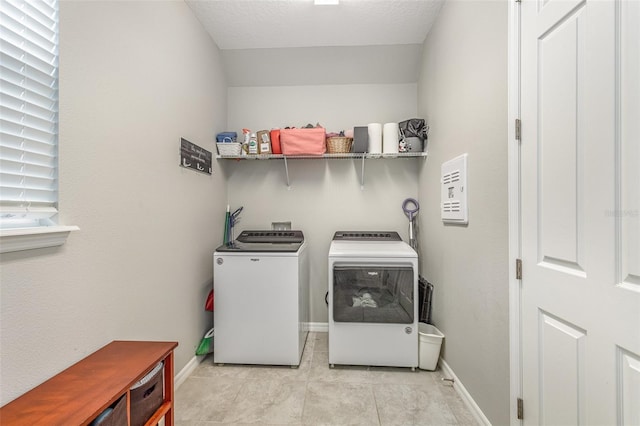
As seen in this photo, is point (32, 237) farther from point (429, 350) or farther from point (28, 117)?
point (429, 350)

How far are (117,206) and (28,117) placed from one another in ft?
1.66

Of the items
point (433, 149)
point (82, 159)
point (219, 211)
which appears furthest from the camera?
point (219, 211)

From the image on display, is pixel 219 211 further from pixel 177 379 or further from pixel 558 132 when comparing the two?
pixel 558 132

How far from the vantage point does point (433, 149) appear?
2244mm

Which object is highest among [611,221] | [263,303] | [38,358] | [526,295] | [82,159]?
[82,159]

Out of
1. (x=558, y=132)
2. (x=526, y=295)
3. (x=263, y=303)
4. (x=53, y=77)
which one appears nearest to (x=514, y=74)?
(x=558, y=132)

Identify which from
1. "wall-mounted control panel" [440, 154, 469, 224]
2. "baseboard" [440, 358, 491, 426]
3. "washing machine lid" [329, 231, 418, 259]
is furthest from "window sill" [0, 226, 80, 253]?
"baseboard" [440, 358, 491, 426]

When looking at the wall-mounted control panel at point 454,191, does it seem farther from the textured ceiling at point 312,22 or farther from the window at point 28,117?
the window at point 28,117

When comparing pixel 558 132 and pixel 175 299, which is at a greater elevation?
pixel 558 132

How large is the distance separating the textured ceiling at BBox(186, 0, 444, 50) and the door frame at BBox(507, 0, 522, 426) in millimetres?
1145

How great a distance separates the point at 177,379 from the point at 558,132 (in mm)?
2581

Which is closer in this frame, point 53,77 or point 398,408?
point 53,77

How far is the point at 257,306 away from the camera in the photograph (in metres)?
2.07

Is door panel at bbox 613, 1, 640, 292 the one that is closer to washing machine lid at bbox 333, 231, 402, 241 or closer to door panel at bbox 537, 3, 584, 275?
door panel at bbox 537, 3, 584, 275
